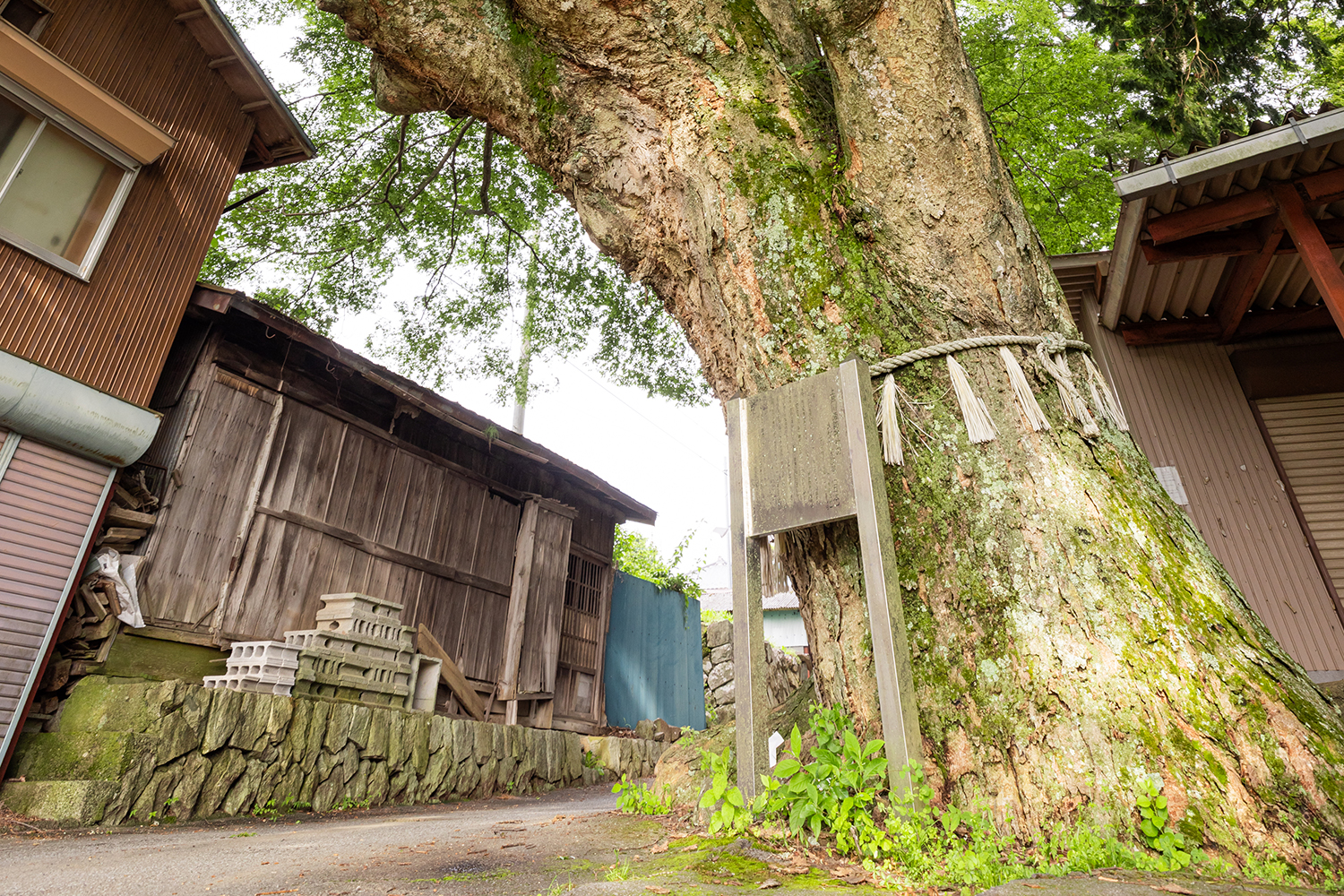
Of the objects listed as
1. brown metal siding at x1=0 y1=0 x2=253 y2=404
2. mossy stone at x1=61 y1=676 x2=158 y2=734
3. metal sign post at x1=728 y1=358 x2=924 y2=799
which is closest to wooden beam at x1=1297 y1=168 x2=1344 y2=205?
metal sign post at x1=728 y1=358 x2=924 y2=799

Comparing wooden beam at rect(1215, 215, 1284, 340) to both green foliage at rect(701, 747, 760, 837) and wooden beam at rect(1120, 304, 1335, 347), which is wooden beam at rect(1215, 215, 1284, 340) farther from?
green foliage at rect(701, 747, 760, 837)

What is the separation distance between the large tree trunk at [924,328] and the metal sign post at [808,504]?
0.21 m

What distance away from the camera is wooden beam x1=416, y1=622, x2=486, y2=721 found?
7730 millimetres

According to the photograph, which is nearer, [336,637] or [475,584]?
[336,637]

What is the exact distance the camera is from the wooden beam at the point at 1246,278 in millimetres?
4730

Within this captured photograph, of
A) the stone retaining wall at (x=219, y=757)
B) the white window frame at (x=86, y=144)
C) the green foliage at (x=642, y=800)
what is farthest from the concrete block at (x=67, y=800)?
the white window frame at (x=86, y=144)

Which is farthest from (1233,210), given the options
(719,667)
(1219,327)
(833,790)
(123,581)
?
(719,667)

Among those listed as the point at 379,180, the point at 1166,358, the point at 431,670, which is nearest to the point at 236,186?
the point at 379,180

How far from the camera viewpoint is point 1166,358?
20.5 feet

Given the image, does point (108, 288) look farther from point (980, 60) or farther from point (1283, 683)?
point (980, 60)

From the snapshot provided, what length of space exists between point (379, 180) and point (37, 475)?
4.59m

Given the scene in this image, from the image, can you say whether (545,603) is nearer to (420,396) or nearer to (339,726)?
(420,396)

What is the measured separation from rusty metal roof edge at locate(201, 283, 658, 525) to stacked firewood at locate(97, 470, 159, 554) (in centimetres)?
173

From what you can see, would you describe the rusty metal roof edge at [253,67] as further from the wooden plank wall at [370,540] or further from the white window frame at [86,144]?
the wooden plank wall at [370,540]
